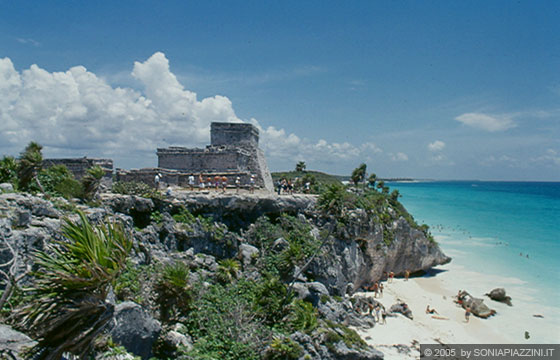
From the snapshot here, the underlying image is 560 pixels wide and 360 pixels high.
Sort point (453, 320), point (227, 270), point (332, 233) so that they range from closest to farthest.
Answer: point (227, 270)
point (453, 320)
point (332, 233)

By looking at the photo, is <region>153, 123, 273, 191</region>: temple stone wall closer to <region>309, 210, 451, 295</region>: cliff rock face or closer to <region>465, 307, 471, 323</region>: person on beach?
<region>309, 210, 451, 295</region>: cliff rock face

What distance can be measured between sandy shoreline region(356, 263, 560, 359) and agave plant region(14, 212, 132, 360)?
465 inches

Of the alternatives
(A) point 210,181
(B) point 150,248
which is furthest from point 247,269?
(A) point 210,181

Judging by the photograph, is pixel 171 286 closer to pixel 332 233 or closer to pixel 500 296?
pixel 332 233

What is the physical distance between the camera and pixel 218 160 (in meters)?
19.8

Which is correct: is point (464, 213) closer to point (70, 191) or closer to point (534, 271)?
point (534, 271)

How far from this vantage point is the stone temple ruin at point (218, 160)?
18031 mm

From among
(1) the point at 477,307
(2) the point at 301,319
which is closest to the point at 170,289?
(2) the point at 301,319

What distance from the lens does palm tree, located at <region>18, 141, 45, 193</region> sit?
35.8 feet

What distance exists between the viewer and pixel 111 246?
509 cm

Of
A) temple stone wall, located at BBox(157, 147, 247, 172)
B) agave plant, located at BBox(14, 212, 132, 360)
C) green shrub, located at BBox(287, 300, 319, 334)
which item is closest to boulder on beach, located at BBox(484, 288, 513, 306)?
green shrub, located at BBox(287, 300, 319, 334)

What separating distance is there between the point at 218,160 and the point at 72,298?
15443mm

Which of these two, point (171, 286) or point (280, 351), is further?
point (171, 286)

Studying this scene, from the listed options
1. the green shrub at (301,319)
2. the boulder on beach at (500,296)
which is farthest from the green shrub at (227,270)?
the boulder on beach at (500,296)
